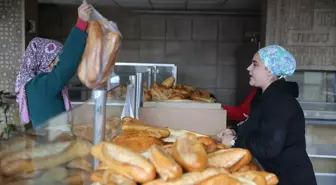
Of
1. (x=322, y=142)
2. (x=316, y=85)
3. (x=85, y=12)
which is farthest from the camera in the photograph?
(x=316, y=85)

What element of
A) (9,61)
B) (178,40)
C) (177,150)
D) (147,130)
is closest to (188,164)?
(177,150)

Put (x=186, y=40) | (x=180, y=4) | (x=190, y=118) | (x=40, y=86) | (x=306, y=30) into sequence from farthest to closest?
(x=186, y=40)
(x=180, y=4)
(x=306, y=30)
(x=190, y=118)
(x=40, y=86)

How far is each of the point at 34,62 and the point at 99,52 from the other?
0.62 meters

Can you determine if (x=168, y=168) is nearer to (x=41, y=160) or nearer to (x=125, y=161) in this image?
(x=125, y=161)

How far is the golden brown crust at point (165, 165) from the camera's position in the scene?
800 millimetres

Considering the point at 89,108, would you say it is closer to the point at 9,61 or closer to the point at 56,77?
the point at 56,77

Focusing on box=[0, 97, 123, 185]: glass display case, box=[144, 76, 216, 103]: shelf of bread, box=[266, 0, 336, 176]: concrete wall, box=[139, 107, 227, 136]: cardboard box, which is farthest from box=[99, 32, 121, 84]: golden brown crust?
box=[266, 0, 336, 176]: concrete wall

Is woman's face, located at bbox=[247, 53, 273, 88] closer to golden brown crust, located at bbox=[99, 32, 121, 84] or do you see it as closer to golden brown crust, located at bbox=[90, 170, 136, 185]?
golden brown crust, located at bbox=[99, 32, 121, 84]

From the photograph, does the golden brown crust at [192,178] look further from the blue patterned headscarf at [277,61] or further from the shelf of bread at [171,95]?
the shelf of bread at [171,95]

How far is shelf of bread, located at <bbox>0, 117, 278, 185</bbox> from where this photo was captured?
2.69 feet

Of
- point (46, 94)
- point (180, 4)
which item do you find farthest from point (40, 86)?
point (180, 4)

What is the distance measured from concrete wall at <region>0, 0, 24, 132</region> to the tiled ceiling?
139cm

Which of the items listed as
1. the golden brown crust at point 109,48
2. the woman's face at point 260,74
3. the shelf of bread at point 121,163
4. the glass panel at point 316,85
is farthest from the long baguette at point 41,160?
the glass panel at point 316,85

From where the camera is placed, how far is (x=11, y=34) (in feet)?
14.1
